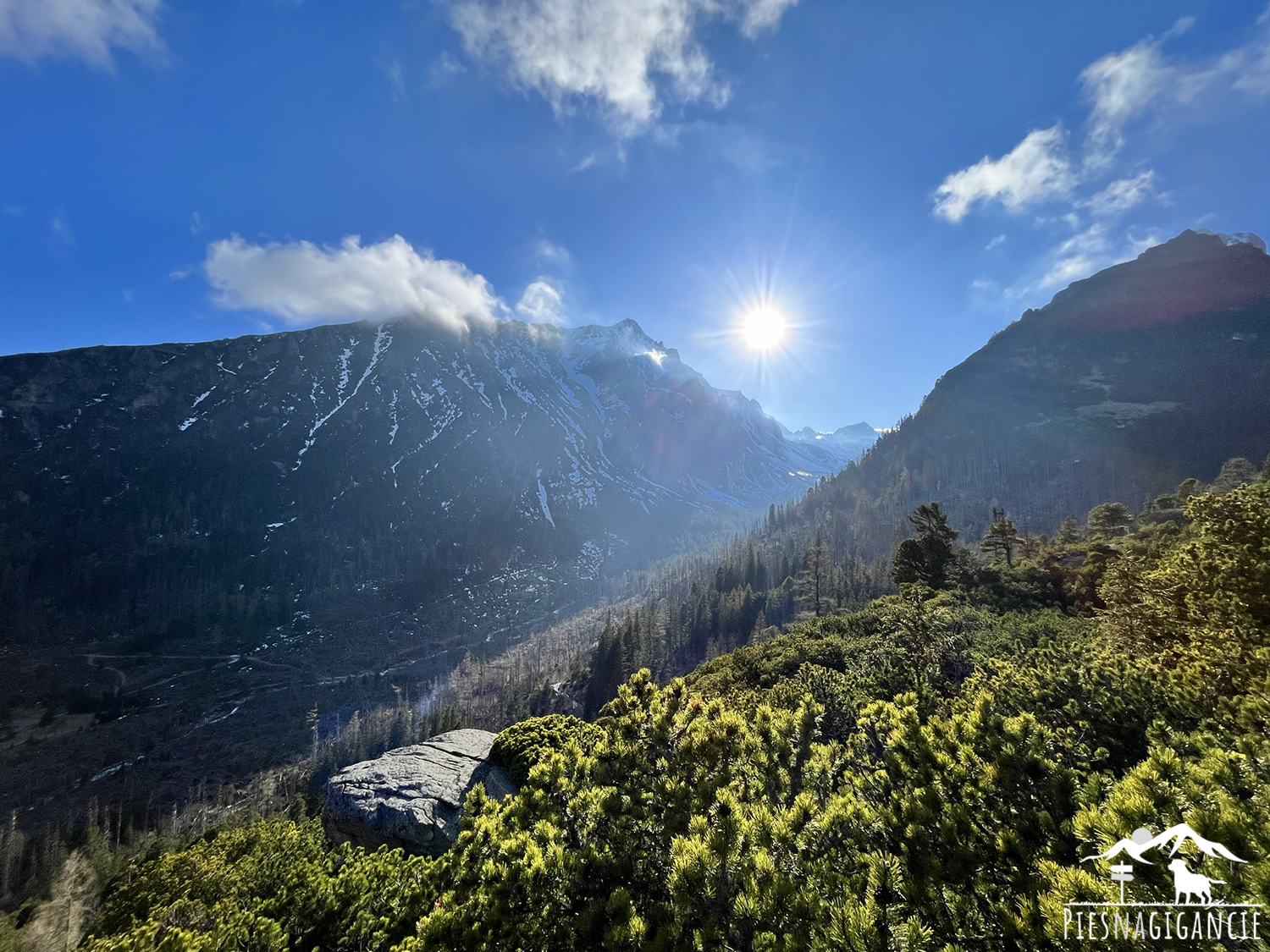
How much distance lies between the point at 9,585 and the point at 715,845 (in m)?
298

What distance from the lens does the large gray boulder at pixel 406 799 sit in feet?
68.0

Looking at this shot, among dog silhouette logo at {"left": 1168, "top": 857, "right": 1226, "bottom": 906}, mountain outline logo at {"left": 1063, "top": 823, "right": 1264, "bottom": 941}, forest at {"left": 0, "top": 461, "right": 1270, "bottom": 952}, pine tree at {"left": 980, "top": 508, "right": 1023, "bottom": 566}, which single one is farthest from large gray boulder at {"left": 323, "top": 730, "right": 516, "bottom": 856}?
pine tree at {"left": 980, "top": 508, "right": 1023, "bottom": 566}

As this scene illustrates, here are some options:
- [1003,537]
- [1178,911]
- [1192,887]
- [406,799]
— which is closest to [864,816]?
[1178,911]

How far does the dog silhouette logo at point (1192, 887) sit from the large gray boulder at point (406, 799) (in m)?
20.4

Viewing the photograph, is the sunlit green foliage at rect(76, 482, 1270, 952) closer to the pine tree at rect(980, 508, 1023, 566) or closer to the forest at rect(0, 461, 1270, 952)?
the forest at rect(0, 461, 1270, 952)

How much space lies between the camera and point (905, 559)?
165 feet

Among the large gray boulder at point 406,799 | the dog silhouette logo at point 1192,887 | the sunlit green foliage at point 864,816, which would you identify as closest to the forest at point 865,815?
the sunlit green foliage at point 864,816

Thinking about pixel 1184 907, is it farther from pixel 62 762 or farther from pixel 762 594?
pixel 62 762

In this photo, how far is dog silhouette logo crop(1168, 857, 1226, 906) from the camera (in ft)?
15.5

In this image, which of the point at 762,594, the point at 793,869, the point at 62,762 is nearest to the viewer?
the point at 793,869

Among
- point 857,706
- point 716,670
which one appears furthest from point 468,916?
point 716,670

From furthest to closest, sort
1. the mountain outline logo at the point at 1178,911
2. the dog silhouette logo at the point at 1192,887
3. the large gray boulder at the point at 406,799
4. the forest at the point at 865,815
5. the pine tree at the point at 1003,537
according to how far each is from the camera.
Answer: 1. the pine tree at the point at 1003,537
2. the large gray boulder at the point at 406,799
3. the forest at the point at 865,815
4. the dog silhouette logo at the point at 1192,887
5. the mountain outline logo at the point at 1178,911

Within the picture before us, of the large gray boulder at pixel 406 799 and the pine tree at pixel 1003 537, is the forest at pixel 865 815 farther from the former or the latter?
the pine tree at pixel 1003 537

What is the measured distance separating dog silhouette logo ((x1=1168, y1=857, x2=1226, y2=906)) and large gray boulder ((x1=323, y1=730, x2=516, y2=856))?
20429 mm
